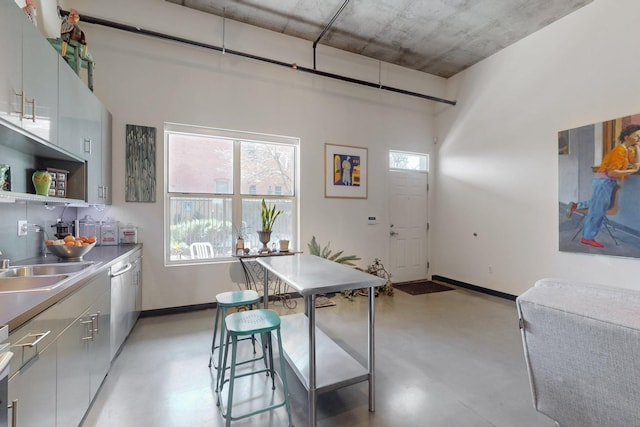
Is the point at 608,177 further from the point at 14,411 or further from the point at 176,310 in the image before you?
the point at 176,310

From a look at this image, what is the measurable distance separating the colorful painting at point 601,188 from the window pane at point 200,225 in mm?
4537

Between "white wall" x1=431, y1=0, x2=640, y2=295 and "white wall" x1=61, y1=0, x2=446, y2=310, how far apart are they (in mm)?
934

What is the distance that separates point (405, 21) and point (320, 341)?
4.23 m

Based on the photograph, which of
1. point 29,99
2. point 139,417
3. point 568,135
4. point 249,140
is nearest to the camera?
point 29,99

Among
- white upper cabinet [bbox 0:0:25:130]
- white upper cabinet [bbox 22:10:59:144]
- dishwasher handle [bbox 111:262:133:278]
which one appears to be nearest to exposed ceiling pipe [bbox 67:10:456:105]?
white upper cabinet [bbox 22:10:59:144]

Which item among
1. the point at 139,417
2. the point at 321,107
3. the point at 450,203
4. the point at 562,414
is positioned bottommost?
the point at 139,417

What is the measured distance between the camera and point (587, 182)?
3.43m

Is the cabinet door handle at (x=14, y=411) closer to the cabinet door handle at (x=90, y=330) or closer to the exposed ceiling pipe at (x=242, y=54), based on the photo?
the cabinet door handle at (x=90, y=330)

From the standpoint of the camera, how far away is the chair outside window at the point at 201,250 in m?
3.87

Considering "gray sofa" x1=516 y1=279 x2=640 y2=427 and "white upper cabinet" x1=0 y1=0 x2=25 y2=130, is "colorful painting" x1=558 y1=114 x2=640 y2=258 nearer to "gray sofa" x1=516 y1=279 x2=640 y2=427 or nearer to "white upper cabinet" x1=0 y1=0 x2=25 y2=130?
"gray sofa" x1=516 y1=279 x2=640 y2=427

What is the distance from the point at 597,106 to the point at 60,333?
5.41 metres

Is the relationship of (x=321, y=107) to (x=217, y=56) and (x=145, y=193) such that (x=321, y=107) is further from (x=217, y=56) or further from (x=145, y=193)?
(x=145, y=193)

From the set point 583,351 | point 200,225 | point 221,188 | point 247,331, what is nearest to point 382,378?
point 247,331

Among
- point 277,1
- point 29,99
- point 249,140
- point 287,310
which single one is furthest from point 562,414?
point 277,1
